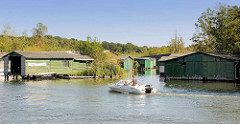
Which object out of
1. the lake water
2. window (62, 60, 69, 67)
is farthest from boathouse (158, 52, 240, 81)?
window (62, 60, 69, 67)

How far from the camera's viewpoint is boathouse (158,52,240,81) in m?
41.9

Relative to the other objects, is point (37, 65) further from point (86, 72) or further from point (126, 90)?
point (126, 90)

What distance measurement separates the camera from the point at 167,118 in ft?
58.2

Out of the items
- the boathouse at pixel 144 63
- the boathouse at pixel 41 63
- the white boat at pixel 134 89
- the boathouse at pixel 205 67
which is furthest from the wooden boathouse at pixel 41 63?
the boathouse at pixel 144 63


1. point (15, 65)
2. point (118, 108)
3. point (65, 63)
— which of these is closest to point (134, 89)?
point (118, 108)

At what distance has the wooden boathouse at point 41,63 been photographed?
47.8 m

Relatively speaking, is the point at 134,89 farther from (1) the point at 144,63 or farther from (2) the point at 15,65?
(1) the point at 144,63

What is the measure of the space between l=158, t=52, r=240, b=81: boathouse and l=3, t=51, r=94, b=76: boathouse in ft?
62.5

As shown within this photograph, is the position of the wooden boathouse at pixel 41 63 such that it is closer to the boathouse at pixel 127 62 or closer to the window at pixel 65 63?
the window at pixel 65 63

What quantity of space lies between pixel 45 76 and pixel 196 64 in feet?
84.0

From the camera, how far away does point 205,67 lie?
43000 mm

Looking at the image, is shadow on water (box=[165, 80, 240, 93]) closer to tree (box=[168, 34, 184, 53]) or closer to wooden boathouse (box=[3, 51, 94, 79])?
wooden boathouse (box=[3, 51, 94, 79])

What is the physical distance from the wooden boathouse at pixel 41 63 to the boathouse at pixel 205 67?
751 inches

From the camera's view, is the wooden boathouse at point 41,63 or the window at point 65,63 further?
the window at point 65,63
